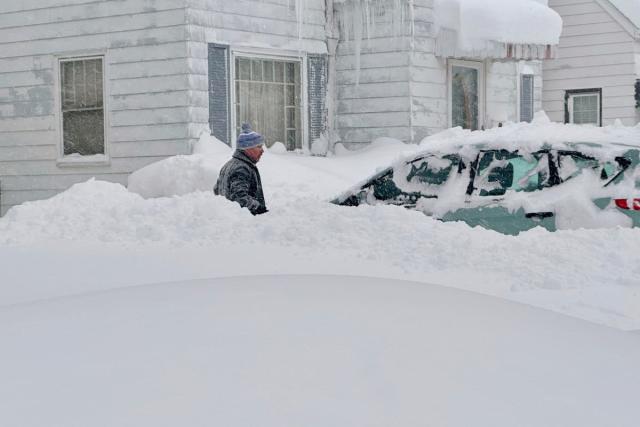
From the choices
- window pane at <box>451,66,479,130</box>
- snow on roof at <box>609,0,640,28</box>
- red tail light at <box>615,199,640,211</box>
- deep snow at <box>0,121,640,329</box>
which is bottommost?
deep snow at <box>0,121,640,329</box>

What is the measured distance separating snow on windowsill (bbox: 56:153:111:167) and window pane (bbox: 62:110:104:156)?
0.10 m

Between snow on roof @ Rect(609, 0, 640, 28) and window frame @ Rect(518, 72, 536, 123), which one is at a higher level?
snow on roof @ Rect(609, 0, 640, 28)

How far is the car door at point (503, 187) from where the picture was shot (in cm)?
852

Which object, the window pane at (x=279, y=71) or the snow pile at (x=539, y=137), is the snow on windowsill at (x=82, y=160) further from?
the snow pile at (x=539, y=137)

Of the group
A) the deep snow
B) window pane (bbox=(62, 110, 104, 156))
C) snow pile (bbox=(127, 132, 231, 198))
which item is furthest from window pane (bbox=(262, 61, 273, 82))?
the deep snow

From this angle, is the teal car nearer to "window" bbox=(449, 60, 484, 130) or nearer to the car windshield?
the car windshield

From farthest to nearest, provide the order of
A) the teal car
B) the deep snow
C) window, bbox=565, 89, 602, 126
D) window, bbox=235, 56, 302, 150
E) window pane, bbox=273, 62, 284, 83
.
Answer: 1. window, bbox=565, 89, 602, 126
2. window pane, bbox=273, 62, 284, 83
3. window, bbox=235, 56, 302, 150
4. the teal car
5. the deep snow

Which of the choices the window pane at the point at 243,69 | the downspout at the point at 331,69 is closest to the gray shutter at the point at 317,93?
the downspout at the point at 331,69

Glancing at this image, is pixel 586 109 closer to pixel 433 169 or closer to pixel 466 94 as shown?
pixel 466 94

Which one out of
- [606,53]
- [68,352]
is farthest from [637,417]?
[606,53]

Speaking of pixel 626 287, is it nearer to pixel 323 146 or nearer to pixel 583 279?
pixel 583 279

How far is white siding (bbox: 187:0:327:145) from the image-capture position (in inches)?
582

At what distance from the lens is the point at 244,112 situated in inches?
619

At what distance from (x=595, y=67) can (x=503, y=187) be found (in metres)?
14.7
